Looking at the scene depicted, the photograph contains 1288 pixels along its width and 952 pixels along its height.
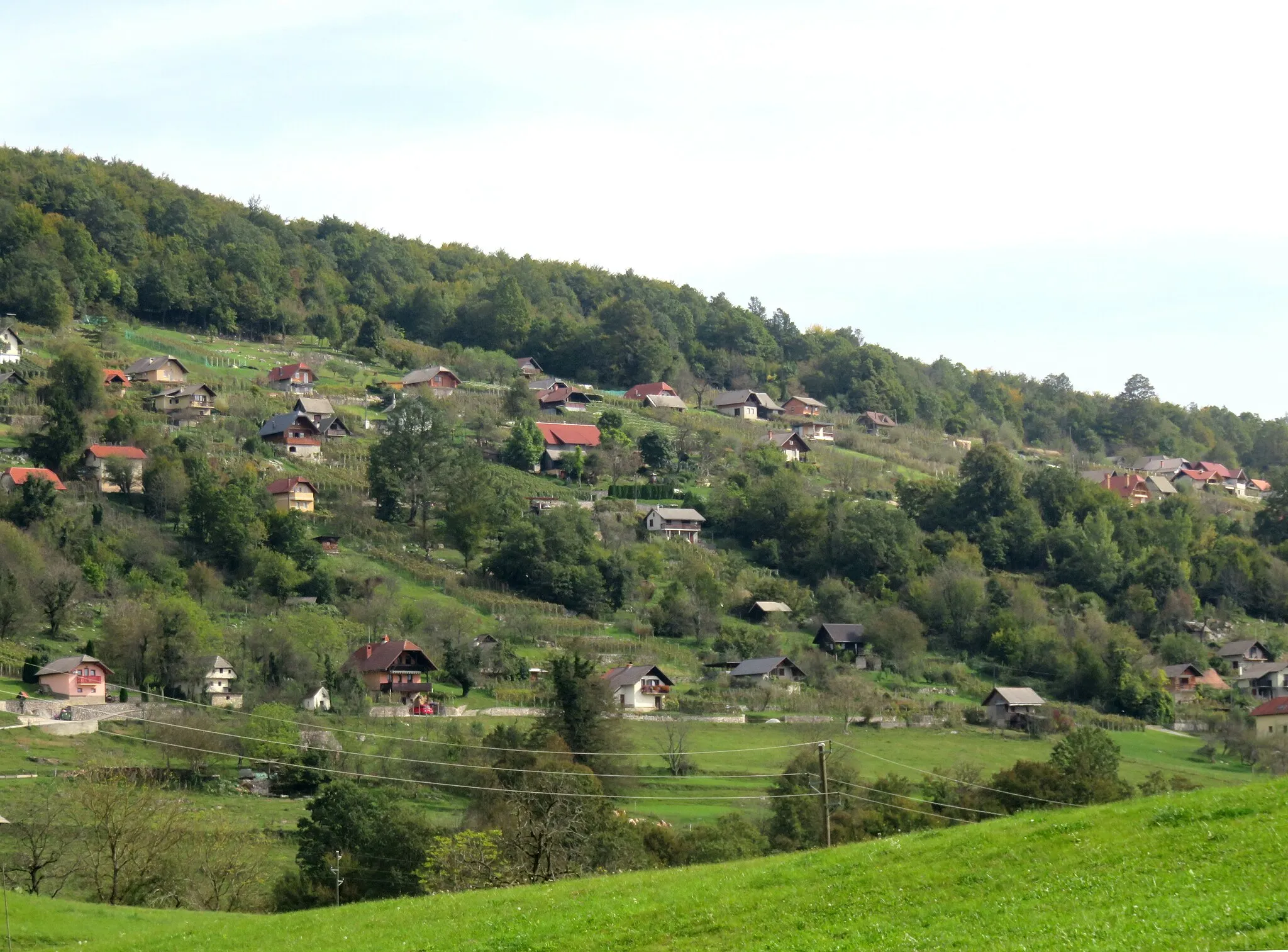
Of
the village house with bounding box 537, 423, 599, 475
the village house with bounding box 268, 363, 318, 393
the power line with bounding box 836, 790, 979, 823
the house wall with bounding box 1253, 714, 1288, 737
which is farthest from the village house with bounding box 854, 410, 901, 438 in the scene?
the power line with bounding box 836, 790, 979, 823

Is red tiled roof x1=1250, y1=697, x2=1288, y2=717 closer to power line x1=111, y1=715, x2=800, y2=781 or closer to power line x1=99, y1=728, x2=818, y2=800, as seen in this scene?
power line x1=111, y1=715, x2=800, y2=781

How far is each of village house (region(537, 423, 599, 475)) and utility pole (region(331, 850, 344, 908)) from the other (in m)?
55.5

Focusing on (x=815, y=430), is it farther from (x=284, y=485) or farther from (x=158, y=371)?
(x=284, y=485)

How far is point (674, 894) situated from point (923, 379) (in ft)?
423

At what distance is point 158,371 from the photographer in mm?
86375

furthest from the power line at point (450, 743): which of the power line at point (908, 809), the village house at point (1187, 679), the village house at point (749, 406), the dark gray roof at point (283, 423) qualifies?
the village house at point (749, 406)

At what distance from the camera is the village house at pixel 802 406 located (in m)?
116

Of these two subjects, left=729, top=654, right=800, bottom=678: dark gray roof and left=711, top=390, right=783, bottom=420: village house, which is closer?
left=729, top=654, right=800, bottom=678: dark gray roof

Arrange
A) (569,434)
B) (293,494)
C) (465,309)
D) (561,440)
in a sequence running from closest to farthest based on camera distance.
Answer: (293,494) → (561,440) → (569,434) → (465,309)

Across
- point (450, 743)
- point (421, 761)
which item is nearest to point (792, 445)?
point (450, 743)

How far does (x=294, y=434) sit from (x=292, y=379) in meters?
14.0

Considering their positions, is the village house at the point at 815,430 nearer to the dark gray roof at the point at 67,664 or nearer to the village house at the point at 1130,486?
the village house at the point at 1130,486

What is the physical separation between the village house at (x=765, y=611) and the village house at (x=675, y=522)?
28.5 feet

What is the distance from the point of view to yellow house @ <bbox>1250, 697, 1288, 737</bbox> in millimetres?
59500
